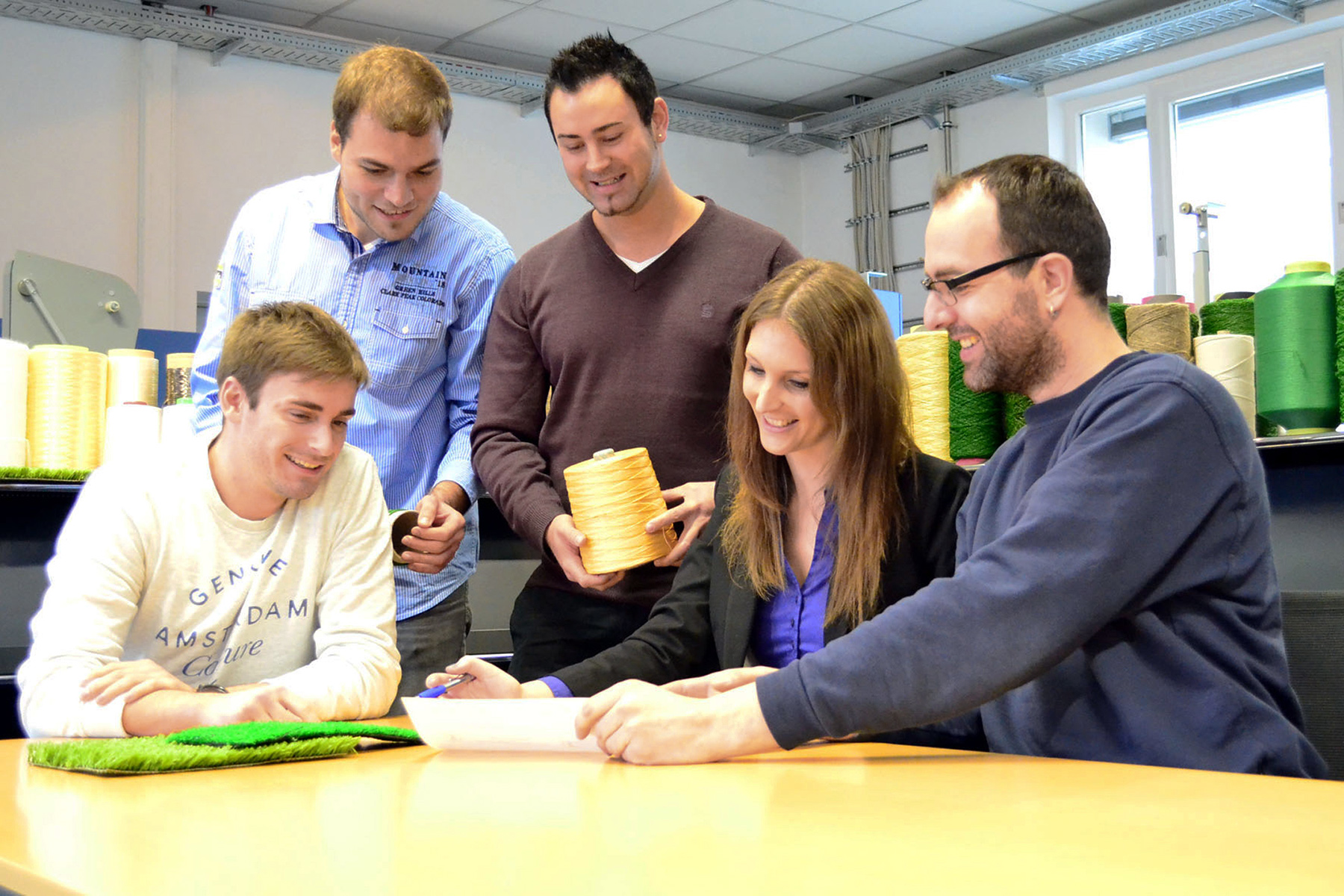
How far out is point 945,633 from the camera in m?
1.23

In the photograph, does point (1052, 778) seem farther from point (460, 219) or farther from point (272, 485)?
point (460, 219)

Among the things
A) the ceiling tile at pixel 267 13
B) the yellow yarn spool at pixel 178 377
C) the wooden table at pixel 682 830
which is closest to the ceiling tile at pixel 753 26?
the ceiling tile at pixel 267 13

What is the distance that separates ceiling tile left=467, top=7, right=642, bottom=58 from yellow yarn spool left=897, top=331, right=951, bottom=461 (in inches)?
173

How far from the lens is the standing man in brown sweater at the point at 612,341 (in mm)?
2230

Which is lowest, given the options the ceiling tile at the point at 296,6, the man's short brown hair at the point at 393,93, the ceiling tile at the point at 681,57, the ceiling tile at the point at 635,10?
the man's short brown hair at the point at 393,93

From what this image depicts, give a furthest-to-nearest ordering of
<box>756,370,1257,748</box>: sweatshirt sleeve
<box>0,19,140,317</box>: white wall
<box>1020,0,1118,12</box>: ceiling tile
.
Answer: <box>1020,0,1118,12</box>: ceiling tile → <box>0,19,140,317</box>: white wall → <box>756,370,1257,748</box>: sweatshirt sleeve

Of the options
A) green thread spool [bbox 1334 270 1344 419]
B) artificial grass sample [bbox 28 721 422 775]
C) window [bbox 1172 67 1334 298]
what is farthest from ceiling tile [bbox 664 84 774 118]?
artificial grass sample [bbox 28 721 422 775]

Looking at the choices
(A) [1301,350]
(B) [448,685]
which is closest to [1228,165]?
(A) [1301,350]

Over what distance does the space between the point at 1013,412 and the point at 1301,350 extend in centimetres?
65

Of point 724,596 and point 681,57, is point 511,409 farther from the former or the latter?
point 681,57

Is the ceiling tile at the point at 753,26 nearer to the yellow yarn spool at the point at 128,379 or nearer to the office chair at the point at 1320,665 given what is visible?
the yellow yarn spool at the point at 128,379

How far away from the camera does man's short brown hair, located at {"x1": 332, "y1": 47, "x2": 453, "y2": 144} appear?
2.26 metres

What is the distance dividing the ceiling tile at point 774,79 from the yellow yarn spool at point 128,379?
5.49 metres

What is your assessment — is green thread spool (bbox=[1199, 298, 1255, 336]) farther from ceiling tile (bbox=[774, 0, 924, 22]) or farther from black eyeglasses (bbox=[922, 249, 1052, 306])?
ceiling tile (bbox=[774, 0, 924, 22])
